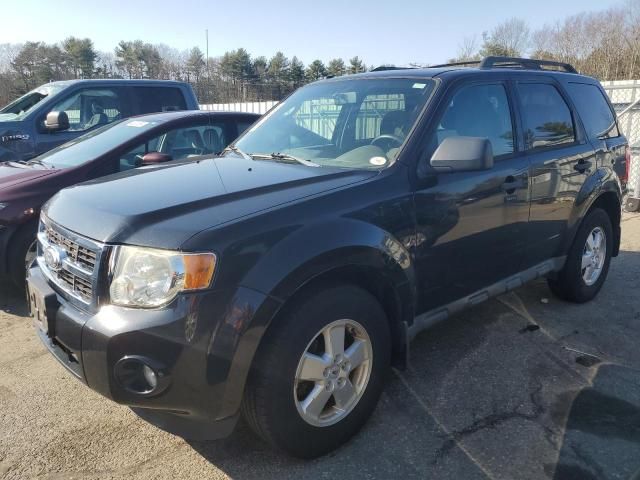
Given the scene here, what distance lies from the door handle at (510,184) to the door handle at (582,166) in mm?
871

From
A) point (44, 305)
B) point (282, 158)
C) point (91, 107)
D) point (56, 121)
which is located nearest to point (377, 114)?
point (282, 158)

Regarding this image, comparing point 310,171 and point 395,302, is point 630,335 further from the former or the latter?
point 310,171

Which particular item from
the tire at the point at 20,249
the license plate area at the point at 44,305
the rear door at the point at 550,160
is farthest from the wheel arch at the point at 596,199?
the tire at the point at 20,249

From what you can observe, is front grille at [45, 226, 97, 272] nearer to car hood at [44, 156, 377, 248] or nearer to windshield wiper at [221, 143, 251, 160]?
car hood at [44, 156, 377, 248]

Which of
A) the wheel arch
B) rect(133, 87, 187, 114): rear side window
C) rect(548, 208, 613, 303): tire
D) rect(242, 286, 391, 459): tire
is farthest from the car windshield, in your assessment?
rect(133, 87, 187, 114): rear side window

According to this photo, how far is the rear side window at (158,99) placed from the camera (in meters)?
7.82

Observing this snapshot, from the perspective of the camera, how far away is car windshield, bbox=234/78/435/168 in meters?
3.06

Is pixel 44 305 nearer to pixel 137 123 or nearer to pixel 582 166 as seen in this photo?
pixel 137 123

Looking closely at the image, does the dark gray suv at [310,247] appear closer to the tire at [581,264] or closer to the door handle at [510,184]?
the door handle at [510,184]

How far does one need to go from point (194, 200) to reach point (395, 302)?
46.3 inches

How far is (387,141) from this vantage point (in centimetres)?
304

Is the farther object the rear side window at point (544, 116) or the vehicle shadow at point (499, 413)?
the rear side window at point (544, 116)

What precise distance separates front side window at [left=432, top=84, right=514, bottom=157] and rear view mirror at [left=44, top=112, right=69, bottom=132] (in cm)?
543

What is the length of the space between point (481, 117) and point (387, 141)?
787 millimetres
